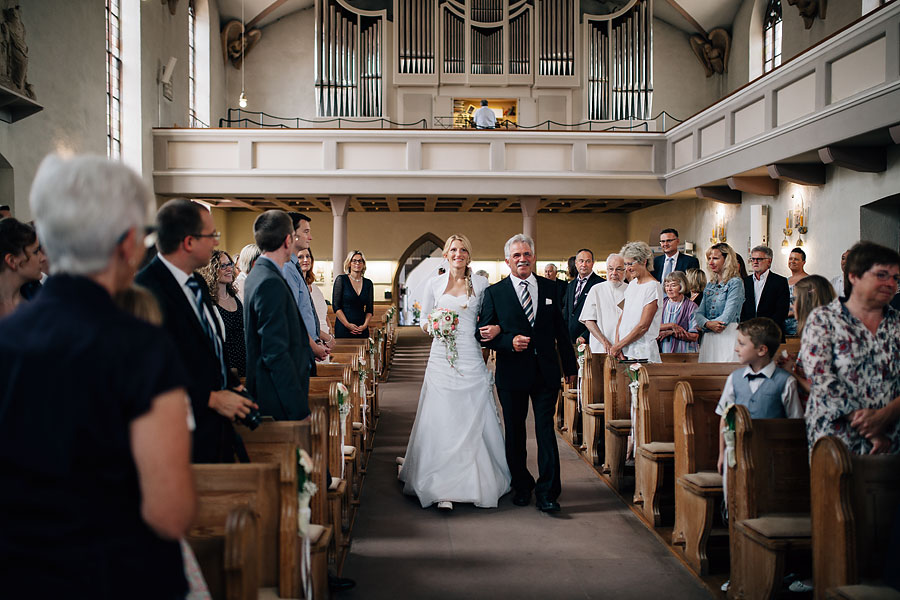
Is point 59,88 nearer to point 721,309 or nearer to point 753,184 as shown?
point 721,309

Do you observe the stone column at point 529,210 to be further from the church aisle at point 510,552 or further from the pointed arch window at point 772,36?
the church aisle at point 510,552

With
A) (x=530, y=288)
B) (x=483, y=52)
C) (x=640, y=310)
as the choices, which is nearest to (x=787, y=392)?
(x=530, y=288)

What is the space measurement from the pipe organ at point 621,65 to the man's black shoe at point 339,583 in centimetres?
1422

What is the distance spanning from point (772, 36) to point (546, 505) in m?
12.8

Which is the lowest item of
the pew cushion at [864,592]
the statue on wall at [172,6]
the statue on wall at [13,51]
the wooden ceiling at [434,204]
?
the pew cushion at [864,592]

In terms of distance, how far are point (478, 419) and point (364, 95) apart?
13.0 meters

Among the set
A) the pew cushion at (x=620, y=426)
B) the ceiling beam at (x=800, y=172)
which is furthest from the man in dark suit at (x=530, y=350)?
the ceiling beam at (x=800, y=172)

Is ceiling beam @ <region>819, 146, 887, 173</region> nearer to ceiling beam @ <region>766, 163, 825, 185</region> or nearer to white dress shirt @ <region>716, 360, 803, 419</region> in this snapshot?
ceiling beam @ <region>766, 163, 825, 185</region>

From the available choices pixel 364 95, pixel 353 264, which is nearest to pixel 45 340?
pixel 353 264

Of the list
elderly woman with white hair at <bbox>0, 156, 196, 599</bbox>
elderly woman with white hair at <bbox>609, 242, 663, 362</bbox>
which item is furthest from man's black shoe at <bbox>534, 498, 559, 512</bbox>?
elderly woman with white hair at <bbox>0, 156, 196, 599</bbox>

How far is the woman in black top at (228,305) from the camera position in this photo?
388 cm

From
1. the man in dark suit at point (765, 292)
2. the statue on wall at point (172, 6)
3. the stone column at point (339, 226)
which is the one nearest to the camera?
the man in dark suit at point (765, 292)

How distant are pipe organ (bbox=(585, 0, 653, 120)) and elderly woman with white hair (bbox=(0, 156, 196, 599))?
15673 mm

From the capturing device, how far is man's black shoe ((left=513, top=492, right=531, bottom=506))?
4.39m
